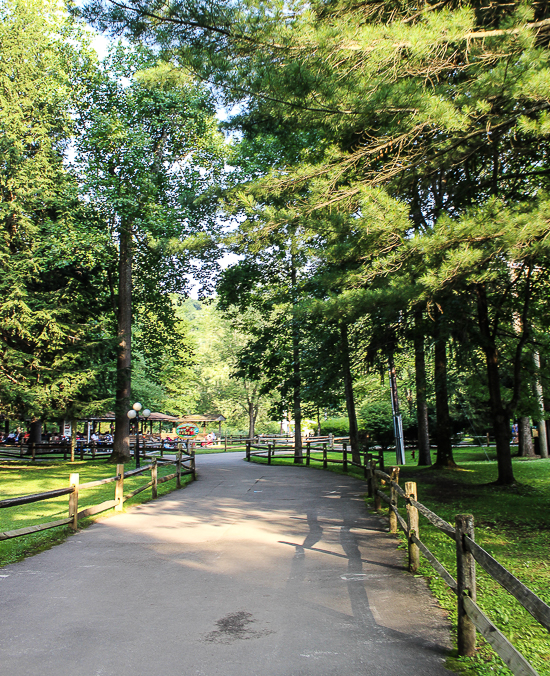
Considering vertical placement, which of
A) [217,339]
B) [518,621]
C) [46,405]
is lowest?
[518,621]

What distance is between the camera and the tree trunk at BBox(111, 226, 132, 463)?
81.6ft

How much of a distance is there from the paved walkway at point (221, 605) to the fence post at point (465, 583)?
22 cm

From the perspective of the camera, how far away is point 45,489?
652 inches

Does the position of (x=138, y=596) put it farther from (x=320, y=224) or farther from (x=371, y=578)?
(x=320, y=224)

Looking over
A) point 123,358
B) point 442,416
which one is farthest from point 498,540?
point 123,358

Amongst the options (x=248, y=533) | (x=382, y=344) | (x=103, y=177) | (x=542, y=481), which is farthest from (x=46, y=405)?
(x=542, y=481)

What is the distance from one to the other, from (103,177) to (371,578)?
67.4ft

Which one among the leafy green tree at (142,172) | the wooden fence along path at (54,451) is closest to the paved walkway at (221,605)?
the leafy green tree at (142,172)

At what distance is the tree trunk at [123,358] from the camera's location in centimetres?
2488

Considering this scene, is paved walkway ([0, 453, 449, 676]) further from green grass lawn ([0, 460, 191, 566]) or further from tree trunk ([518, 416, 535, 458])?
tree trunk ([518, 416, 535, 458])

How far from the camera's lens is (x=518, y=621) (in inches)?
208

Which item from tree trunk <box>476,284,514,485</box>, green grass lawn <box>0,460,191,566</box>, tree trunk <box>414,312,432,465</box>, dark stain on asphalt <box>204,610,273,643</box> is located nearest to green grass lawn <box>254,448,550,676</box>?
tree trunk <box>476,284,514,485</box>

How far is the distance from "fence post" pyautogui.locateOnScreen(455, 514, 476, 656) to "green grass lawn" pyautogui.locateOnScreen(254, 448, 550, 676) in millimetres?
109

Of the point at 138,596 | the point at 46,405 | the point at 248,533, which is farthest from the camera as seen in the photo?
the point at 46,405
